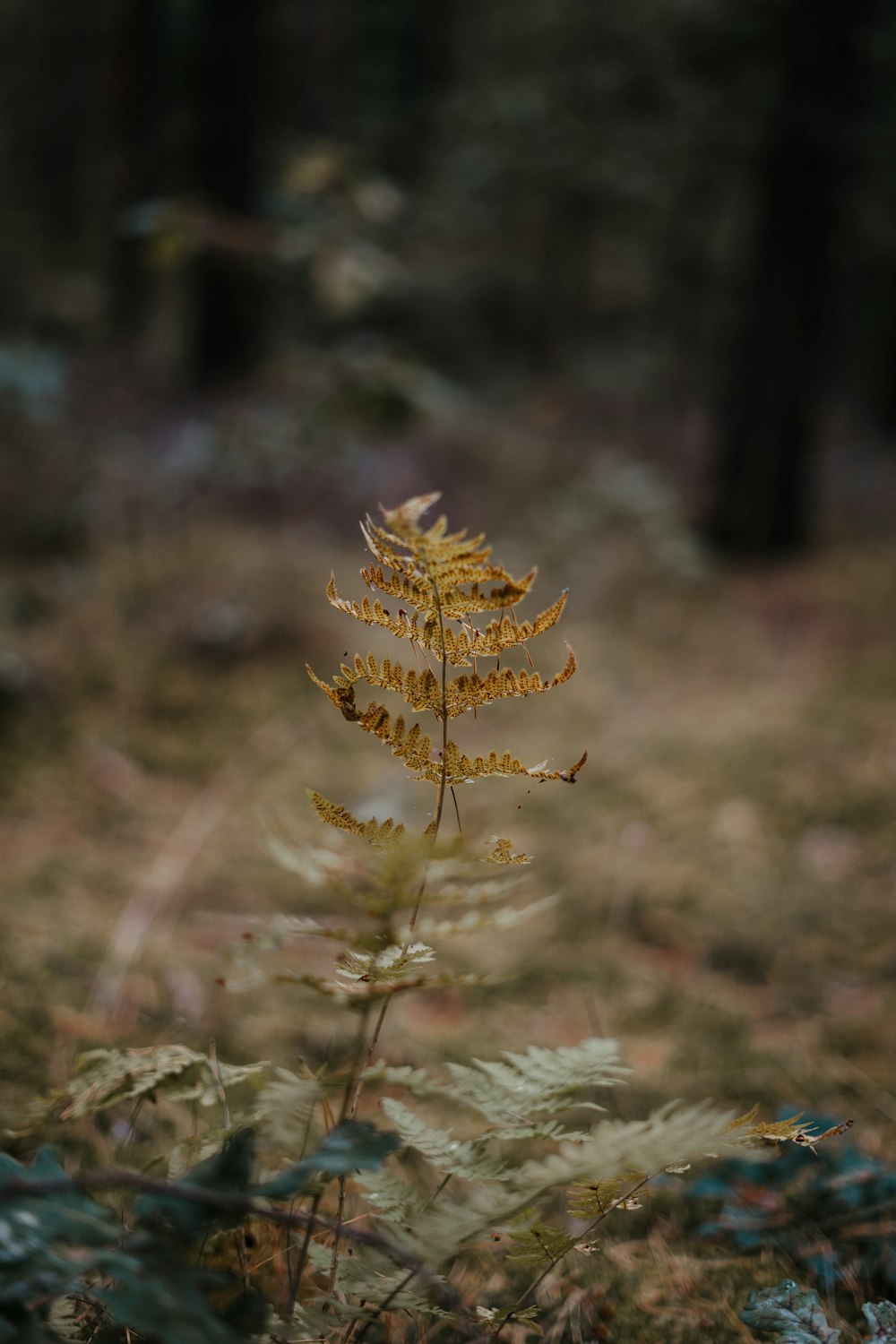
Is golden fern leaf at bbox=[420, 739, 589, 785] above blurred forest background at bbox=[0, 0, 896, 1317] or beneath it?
beneath

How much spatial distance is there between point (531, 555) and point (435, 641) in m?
4.97

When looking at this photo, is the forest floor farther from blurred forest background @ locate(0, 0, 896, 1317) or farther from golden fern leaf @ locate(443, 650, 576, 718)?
golden fern leaf @ locate(443, 650, 576, 718)

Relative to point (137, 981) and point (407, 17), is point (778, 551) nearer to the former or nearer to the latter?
point (137, 981)

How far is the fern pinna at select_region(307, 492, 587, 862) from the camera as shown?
88 cm

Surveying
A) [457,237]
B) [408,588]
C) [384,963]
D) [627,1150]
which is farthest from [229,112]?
[627,1150]

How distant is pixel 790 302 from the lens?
18.5ft

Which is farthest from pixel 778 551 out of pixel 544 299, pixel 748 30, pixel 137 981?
pixel 544 299

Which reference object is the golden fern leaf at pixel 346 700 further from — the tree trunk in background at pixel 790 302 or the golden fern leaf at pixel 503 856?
the tree trunk in background at pixel 790 302

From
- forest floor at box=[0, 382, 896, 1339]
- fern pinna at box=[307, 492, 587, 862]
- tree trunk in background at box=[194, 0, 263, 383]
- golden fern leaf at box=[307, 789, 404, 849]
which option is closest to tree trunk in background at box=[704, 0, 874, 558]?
forest floor at box=[0, 382, 896, 1339]

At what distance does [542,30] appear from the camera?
11766 mm

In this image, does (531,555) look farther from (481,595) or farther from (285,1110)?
(285,1110)

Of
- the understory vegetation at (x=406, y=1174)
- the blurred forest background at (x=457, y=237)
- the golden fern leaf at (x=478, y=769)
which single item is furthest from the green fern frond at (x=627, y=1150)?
the blurred forest background at (x=457, y=237)

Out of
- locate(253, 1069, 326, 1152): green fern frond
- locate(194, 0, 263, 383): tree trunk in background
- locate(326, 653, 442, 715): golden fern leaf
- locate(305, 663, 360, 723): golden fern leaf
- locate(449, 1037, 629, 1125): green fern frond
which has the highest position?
locate(194, 0, 263, 383): tree trunk in background

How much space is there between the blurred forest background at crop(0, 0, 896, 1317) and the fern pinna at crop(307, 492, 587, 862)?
1051mm
